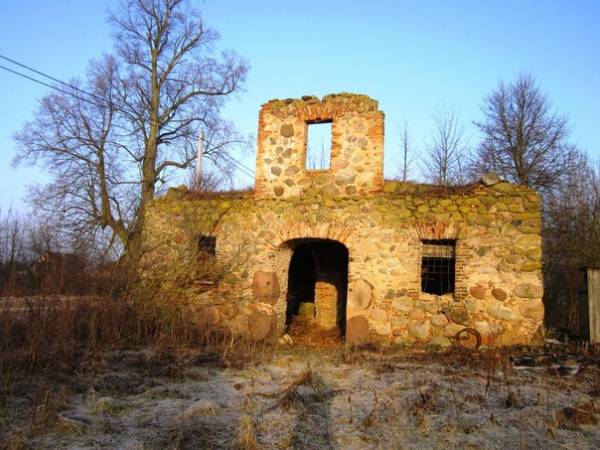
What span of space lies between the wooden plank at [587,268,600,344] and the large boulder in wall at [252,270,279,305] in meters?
5.84

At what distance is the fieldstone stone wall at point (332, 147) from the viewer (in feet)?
30.1

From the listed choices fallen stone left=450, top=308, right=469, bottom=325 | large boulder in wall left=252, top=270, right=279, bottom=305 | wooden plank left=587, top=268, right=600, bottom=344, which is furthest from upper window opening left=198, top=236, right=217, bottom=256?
wooden plank left=587, top=268, right=600, bottom=344

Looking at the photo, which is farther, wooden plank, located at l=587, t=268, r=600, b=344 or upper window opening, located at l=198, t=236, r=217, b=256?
upper window opening, located at l=198, t=236, r=217, b=256

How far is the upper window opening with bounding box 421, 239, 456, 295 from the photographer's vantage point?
28.4 feet

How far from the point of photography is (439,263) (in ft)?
29.4

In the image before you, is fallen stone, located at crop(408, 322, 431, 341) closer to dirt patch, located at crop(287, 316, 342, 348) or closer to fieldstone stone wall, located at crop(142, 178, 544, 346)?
fieldstone stone wall, located at crop(142, 178, 544, 346)

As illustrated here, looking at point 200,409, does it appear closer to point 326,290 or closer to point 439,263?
point 439,263

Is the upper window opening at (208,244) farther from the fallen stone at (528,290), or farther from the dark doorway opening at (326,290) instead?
the fallen stone at (528,290)

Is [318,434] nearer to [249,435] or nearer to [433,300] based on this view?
[249,435]

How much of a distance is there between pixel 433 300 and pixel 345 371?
8.54 ft

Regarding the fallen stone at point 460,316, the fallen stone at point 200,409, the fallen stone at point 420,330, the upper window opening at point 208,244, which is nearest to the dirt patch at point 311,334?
the fallen stone at point 420,330

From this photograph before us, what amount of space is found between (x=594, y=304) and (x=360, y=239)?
429 centimetres

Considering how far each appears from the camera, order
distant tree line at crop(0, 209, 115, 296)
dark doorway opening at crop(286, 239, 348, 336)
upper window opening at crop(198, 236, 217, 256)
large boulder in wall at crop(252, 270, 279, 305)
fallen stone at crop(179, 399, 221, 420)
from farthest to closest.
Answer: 1. dark doorway opening at crop(286, 239, 348, 336)
2. upper window opening at crop(198, 236, 217, 256)
3. large boulder in wall at crop(252, 270, 279, 305)
4. distant tree line at crop(0, 209, 115, 296)
5. fallen stone at crop(179, 399, 221, 420)

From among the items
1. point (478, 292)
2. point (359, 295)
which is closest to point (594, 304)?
point (478, 292)
